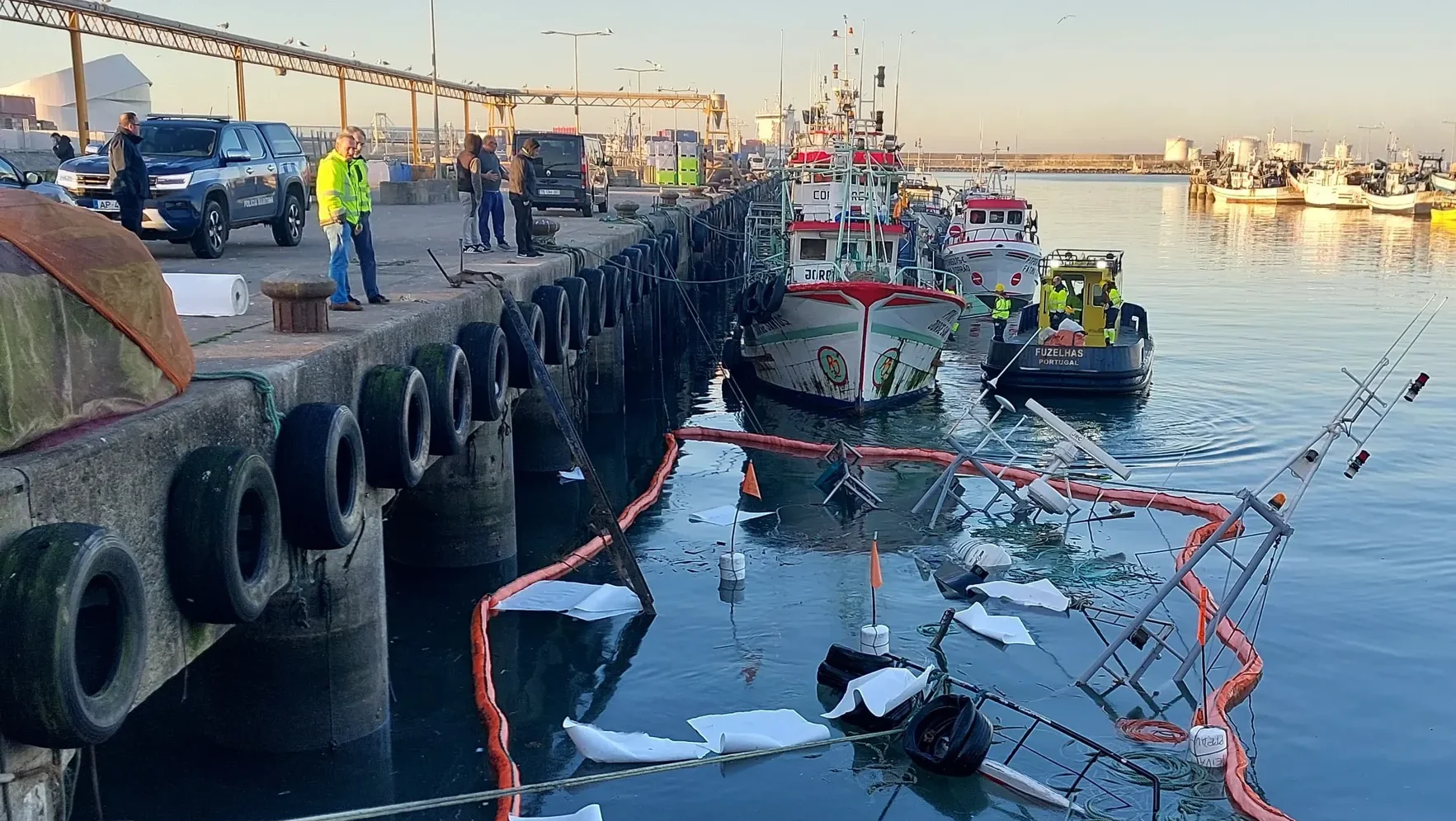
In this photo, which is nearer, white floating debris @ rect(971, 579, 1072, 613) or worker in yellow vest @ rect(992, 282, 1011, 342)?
white floating debris @ rect(971, 579, 1072, 613)

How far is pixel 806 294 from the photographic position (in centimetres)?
2083

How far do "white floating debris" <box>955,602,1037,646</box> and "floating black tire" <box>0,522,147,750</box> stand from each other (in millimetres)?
7704

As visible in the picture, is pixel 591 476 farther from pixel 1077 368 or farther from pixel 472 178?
pixel 1077 368

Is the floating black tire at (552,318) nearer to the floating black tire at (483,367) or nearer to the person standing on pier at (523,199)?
the person standing on pier at (523,199)

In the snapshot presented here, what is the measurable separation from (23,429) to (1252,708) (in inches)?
344

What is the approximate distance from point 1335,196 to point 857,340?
10231cm

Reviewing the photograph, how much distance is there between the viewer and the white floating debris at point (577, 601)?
10992mm

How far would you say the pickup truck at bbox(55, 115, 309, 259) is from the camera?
13297 millimetres

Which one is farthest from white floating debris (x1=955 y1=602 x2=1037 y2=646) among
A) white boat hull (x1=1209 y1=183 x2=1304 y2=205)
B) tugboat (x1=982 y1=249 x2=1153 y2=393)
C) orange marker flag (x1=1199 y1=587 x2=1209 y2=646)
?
white boat hull (x1=1209 y1=183 x2=1304 y2=205)

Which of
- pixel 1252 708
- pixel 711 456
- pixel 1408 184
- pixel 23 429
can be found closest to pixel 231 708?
pixel 23 429

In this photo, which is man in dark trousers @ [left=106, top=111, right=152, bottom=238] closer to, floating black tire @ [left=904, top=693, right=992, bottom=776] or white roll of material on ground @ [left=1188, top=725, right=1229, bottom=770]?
floating black tire @ [left=904, top=693, right=992, bottom=776]

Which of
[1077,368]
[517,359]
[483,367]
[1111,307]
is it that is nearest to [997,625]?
[483,367]

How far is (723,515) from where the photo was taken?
1464 centimetres

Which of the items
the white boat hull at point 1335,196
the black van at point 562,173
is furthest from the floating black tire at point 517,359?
the white boat hull at point 1335,196
